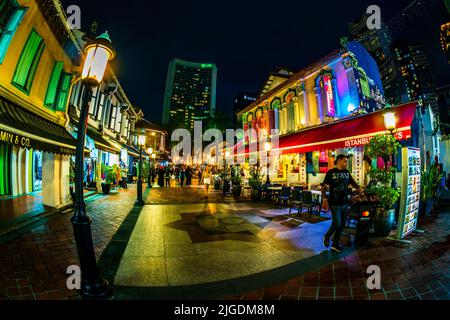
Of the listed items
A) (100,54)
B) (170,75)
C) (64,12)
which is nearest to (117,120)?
(64,12)

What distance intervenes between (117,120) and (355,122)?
18097mm

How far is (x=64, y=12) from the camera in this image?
799cm

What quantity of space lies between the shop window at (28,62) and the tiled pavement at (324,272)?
501cm

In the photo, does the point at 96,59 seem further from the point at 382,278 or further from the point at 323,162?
the point at 323,162

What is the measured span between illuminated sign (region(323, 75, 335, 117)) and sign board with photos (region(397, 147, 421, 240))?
5.99 meters

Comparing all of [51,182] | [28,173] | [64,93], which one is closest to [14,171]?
[28,173]

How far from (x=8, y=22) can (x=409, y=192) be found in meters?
11.7

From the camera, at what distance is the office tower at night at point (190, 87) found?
389ft

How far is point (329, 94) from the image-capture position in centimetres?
1135

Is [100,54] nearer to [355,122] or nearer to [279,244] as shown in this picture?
[279,244]

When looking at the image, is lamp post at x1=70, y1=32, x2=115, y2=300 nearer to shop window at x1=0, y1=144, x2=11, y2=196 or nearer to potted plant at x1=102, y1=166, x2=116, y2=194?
shop window at x1=0, y1=144, x2=11, y2=196

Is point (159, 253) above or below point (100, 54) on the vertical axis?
below

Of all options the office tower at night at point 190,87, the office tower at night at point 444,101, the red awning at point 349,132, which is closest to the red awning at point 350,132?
the red awning at point 349,132

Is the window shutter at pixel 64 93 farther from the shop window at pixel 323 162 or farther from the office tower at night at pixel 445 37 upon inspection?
the office tower at night at pixel 445 37
